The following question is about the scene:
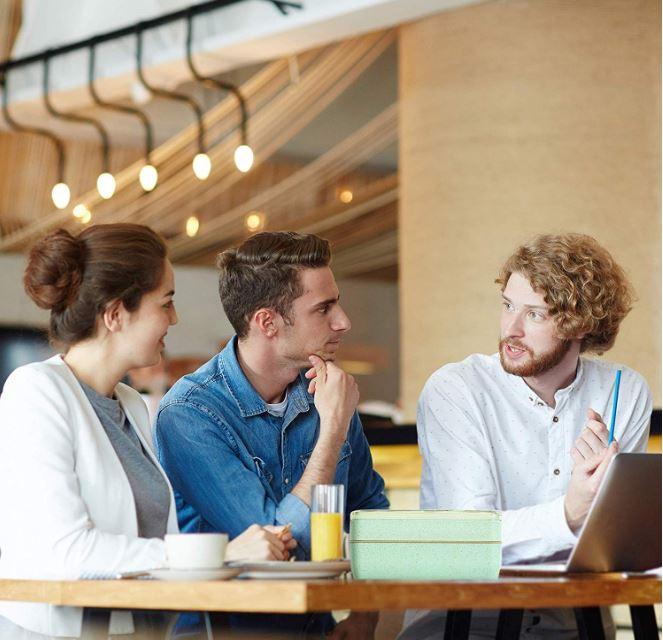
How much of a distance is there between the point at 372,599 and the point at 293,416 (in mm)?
876

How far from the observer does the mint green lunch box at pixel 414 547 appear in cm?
173

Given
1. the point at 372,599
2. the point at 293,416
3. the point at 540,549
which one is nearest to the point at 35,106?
the point at 293,416

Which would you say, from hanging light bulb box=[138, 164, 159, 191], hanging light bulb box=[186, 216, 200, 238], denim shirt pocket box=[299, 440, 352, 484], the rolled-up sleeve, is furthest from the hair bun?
hanging light bulb box=[186, 216, 200, 238]

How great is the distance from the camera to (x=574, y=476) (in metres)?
2.02

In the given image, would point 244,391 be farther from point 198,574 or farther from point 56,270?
point 198,574

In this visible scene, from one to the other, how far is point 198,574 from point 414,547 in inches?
12.7

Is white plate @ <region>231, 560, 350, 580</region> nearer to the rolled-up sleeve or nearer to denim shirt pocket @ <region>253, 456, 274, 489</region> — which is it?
the rolled-up sleeve

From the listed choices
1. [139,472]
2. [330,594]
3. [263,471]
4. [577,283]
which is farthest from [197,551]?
[577,283]

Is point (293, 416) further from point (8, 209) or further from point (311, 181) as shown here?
point (8, 209)

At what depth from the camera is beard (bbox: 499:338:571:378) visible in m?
2.47

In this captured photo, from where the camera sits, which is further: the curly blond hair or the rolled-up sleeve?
the curly blond hair

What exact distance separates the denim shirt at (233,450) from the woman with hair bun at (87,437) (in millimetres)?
151

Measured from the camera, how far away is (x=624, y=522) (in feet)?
5.98

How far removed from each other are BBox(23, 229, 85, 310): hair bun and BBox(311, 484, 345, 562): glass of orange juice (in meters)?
0.56
